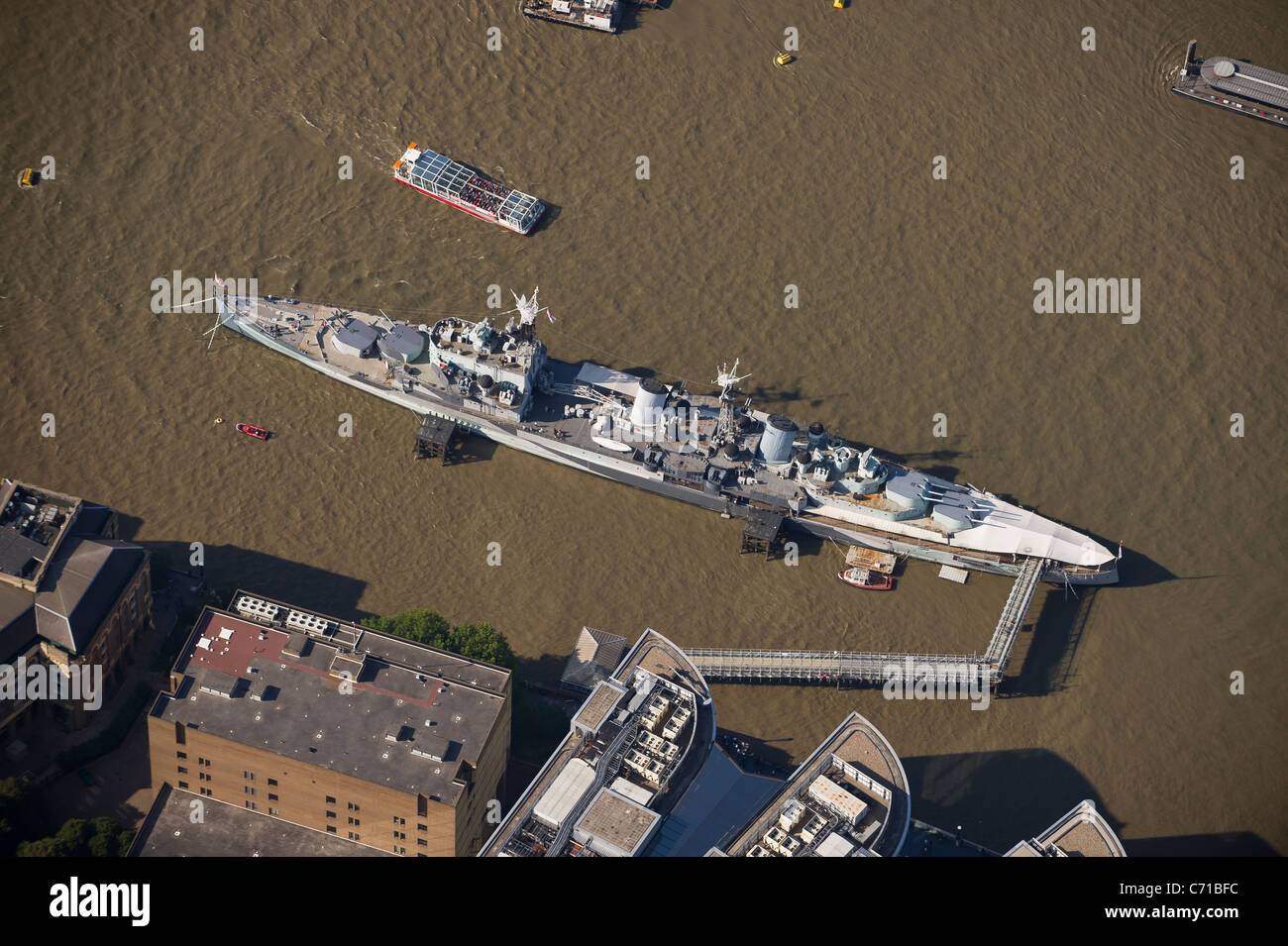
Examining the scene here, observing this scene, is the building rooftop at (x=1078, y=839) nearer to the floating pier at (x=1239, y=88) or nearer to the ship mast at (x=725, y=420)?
the ship mast at (x=725, y=420)

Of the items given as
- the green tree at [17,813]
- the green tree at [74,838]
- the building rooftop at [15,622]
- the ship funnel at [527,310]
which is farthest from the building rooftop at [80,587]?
the ship funnel at [527,310]

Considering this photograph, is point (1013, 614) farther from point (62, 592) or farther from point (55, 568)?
point (55, 568)

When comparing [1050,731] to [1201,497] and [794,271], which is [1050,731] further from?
[794,271]

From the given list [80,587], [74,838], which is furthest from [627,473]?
[74,838]

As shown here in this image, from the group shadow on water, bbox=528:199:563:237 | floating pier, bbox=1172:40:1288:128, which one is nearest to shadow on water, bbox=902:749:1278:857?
shadow on water, bbox=528:199:563:237

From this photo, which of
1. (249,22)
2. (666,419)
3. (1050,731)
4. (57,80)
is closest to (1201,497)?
(1050,731)
